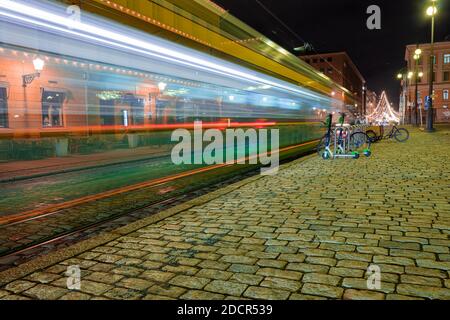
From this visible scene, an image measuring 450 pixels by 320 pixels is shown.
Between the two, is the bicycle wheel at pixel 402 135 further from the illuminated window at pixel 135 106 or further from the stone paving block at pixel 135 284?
the stone paving block at pixel 135 284

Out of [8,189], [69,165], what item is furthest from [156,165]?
[8,189]

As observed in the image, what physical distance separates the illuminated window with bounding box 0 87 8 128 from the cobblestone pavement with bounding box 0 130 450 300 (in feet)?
13.2

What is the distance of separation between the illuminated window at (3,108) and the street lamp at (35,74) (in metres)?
0.44

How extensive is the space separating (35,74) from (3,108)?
133 cm

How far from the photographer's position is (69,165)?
42.6 ft

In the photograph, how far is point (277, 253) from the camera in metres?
4.16

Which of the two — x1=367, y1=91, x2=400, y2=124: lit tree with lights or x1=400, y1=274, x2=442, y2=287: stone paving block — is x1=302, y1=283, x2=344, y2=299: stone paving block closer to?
x1=400, y1=274, x2=442, y2=287: stone paving block

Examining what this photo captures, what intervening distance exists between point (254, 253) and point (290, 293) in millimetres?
1023

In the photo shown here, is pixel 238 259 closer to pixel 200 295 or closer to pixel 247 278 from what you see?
pixel 247 278

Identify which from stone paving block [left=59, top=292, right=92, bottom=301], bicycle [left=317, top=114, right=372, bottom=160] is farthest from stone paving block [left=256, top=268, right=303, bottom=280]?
bicycle [left=317, top=114, right=372, bottom=160]

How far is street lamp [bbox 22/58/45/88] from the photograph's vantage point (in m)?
7.01

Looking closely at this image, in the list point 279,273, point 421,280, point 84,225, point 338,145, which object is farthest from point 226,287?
point 338,145
